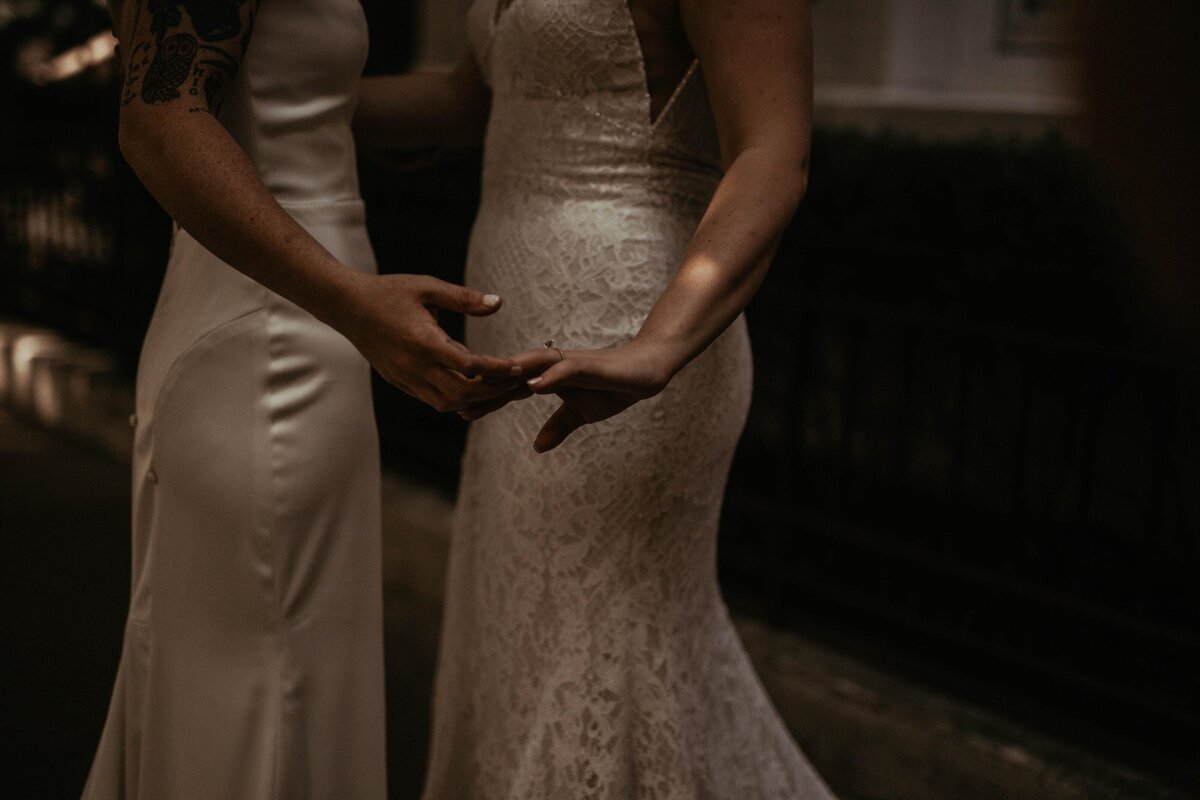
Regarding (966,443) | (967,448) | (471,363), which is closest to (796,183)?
(471,363)

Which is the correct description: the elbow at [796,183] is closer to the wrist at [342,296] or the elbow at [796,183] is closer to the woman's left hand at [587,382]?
the woman's left hand at [587,382]

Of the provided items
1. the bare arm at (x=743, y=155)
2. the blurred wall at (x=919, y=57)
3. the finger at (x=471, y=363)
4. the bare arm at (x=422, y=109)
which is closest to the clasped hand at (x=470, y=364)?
the finger at (x=471, y=363)

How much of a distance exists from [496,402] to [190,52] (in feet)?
2.14

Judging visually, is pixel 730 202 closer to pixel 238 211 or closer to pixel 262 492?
pixel 238 211

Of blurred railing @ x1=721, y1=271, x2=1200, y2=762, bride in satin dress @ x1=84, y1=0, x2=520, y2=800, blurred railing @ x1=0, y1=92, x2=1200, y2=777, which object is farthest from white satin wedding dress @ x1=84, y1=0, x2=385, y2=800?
blurred railing @ x1=721, y1=271, x2=1200, y2=762

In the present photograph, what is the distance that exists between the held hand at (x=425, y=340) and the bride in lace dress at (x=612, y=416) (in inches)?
18.9

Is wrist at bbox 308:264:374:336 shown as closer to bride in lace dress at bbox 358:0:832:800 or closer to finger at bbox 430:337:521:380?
finger at bbox 430:337:521:380

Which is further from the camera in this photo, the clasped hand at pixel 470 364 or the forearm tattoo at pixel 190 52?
the forearm tattoo at pixel 190 52

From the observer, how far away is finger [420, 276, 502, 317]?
5.71 ft

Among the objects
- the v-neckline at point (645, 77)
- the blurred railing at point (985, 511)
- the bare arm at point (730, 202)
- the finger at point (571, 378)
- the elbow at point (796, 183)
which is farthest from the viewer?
the blurred railing at point (985, 511)

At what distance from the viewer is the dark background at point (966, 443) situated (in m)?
3.93

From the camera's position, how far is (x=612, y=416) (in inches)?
82.9

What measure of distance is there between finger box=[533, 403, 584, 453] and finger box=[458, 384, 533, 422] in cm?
5

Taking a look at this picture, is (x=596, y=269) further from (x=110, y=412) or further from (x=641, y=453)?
(x=110, y=412)
